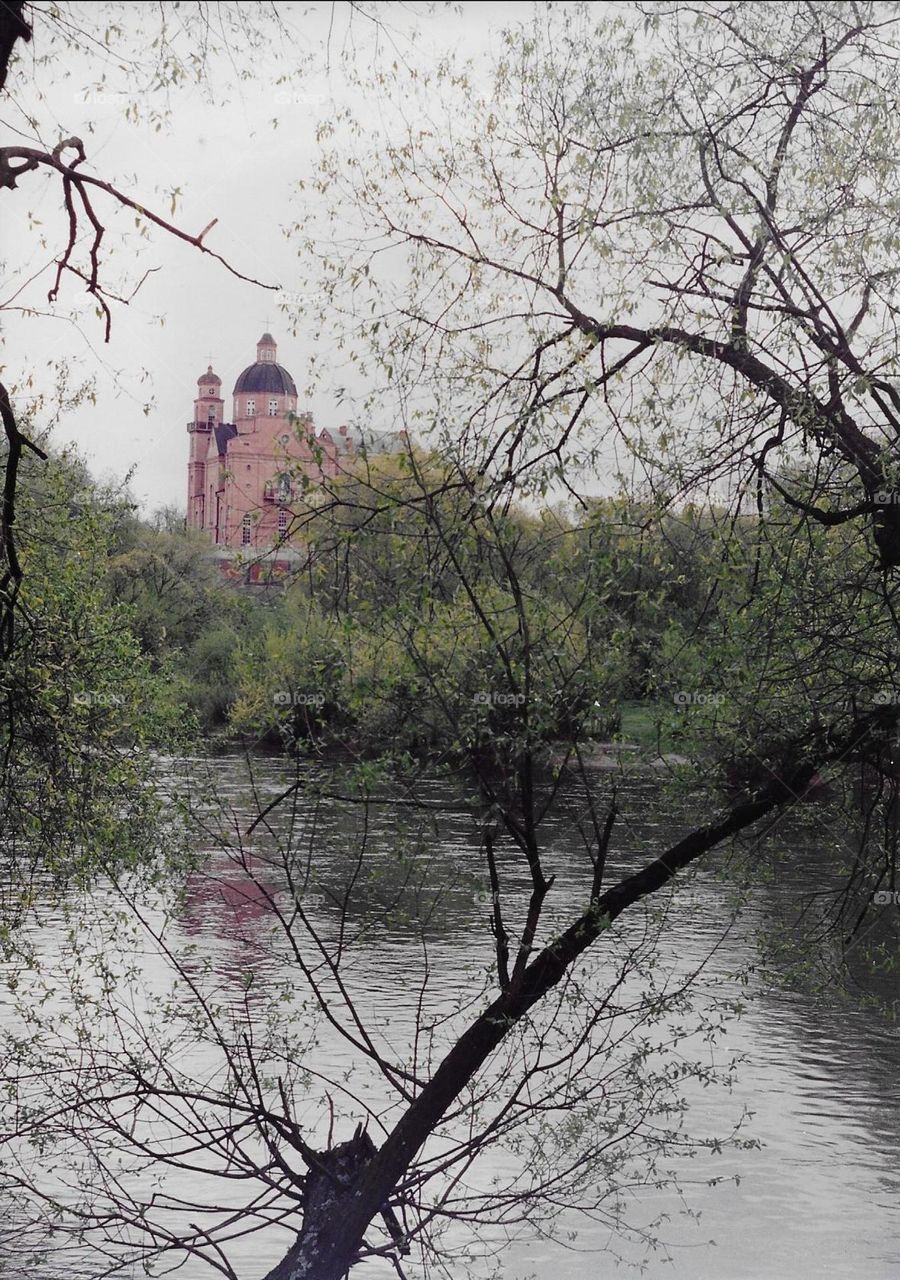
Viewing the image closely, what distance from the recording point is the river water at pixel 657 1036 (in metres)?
6.61

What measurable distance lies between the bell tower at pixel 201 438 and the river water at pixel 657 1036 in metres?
27.4

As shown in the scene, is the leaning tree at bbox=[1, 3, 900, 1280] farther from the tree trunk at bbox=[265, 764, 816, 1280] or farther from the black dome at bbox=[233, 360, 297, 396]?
the black dome at bbox=[233, 360, 297, 396]

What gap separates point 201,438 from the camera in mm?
64188

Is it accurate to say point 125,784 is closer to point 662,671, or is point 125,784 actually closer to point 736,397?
point 662,671

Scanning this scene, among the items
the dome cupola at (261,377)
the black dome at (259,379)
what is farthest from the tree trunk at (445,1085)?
the black dome at (259,379)

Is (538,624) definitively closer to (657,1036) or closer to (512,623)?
(512,623)

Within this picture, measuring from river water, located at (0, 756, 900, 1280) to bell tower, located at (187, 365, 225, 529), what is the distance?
27.4 meters

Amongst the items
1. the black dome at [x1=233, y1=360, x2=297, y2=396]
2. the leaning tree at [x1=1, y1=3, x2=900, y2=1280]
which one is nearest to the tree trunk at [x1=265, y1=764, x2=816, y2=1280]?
the leaning tree at [x1=1, y1=3, x2=900, y2=1280]

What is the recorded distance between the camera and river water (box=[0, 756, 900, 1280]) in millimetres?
6613

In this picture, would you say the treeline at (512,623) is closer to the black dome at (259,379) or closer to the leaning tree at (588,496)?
the leaning tree at (588,496)

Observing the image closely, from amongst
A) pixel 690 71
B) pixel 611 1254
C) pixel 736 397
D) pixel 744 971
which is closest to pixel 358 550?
pixel 736 397

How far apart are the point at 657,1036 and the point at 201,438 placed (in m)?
52.9

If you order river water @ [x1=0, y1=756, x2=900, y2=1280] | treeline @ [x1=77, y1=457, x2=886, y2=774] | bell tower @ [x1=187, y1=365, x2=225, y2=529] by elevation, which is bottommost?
river water @ [x1=0, y1=756, x2=900, y2=1280]

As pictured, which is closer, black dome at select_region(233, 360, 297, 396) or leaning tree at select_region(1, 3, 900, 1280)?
leaning tree at select_region(1, 3, 900, 1280)
